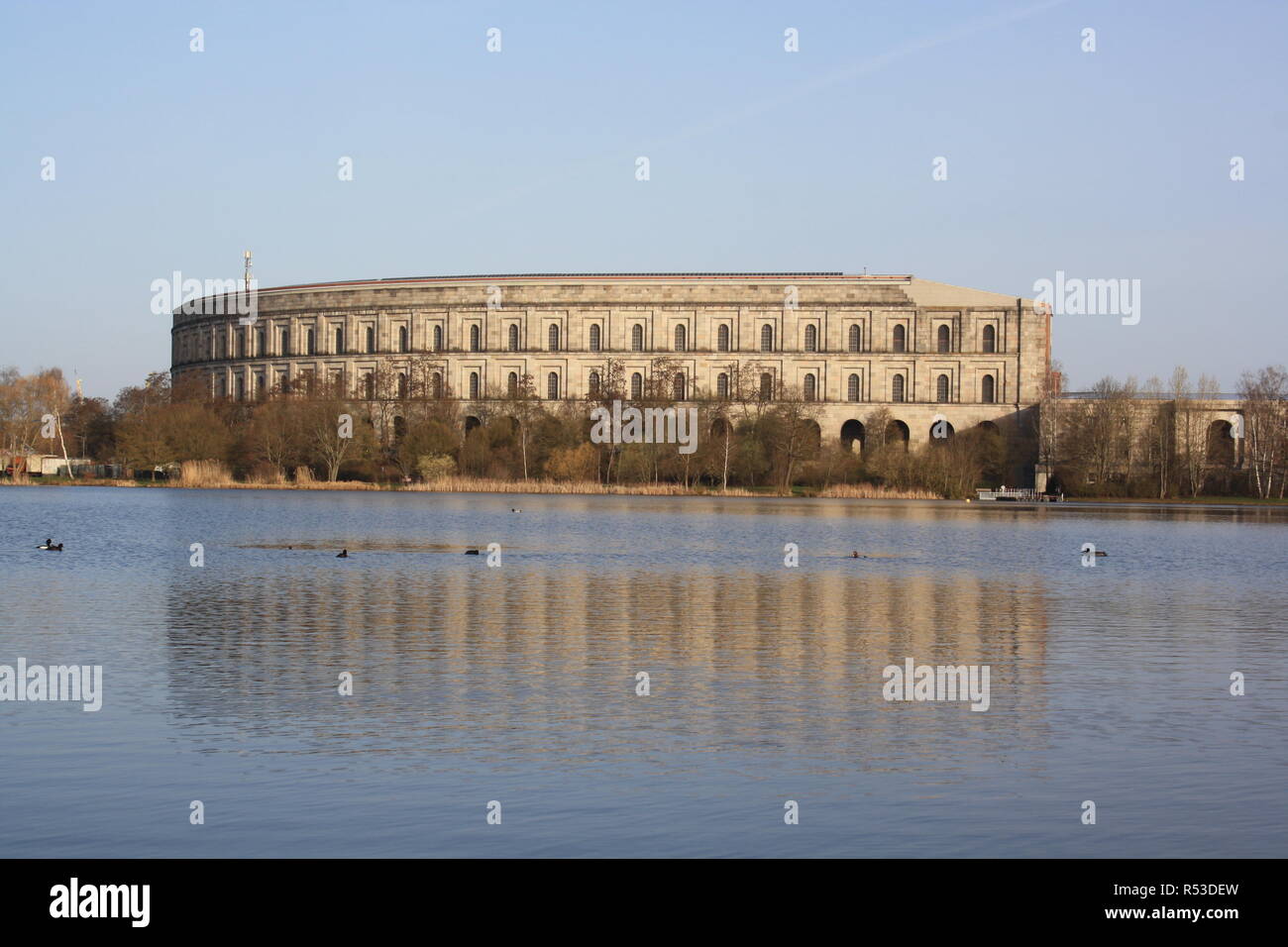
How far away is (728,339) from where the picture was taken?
361 feet

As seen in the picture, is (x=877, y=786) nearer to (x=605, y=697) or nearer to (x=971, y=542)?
(x=605, y=697)

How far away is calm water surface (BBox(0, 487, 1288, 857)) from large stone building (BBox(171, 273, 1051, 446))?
259 ft

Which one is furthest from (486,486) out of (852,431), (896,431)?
(852,431)

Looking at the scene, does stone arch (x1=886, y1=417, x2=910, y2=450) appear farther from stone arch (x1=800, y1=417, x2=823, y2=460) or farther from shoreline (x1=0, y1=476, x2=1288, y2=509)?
shoreline (x1=0, y1=476, x2=1288, y2=509)

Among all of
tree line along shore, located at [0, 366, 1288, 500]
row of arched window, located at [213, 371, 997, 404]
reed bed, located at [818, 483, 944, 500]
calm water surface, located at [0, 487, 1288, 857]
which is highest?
row of arched window, located at [213, 371, 997, 404]

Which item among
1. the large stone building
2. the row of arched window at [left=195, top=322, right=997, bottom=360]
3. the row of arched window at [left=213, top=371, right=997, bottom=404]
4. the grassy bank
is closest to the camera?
the grassy bank

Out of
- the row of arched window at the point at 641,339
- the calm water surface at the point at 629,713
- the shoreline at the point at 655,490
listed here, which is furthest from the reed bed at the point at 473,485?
the calm water surface at the point at 629,713

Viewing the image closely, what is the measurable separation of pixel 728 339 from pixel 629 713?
9855 cm

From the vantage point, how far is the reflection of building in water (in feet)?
38.9

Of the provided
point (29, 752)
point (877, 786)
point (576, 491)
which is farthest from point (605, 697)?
point (576, 491)

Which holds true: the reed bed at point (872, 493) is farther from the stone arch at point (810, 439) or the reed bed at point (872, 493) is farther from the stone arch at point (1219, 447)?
the stone arch at point (1219, 447)

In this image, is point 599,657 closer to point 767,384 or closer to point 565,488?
point 565,488

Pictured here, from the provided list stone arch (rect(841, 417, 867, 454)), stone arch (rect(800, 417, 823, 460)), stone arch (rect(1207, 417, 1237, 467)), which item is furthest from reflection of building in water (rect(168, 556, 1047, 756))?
stone arch (rect(841, 417, 867, 454))
